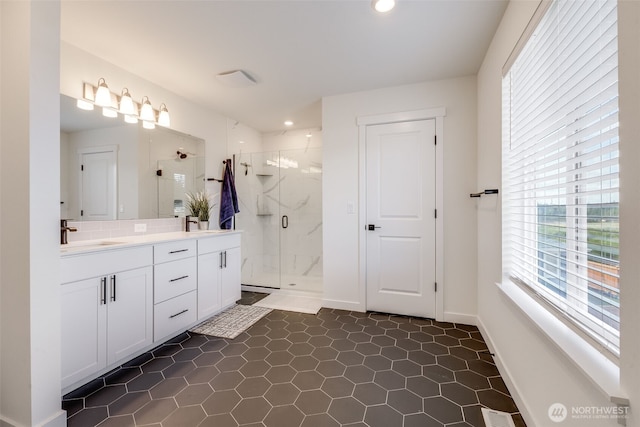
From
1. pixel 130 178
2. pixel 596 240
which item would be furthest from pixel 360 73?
pixel 130 178

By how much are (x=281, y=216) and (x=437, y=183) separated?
223 centimetres

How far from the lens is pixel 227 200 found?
3498 mm

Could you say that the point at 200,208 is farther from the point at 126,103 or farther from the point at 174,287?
the point at 126,103

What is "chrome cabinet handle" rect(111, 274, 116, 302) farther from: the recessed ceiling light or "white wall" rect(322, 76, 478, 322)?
the recessed ceiling light

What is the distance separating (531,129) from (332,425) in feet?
6.14

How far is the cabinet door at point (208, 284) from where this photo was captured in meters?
2.57

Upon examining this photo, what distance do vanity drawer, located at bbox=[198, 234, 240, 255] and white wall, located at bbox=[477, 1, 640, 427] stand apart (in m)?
2.47

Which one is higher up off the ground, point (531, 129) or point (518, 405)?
point (531, 129)

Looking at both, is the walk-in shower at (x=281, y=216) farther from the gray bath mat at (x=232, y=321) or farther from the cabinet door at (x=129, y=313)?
the cabinet door at (x=129, y=313)

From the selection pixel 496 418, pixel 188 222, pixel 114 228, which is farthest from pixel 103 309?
pixel 496 418

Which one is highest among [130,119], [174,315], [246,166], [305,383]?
[130,119]

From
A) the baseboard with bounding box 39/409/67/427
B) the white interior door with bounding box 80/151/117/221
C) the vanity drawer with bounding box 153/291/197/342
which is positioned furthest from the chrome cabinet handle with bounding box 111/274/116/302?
the white interior door with bounding box 80/151/117/221

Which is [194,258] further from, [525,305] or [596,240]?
[596,240]

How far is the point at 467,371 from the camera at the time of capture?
1.84m
